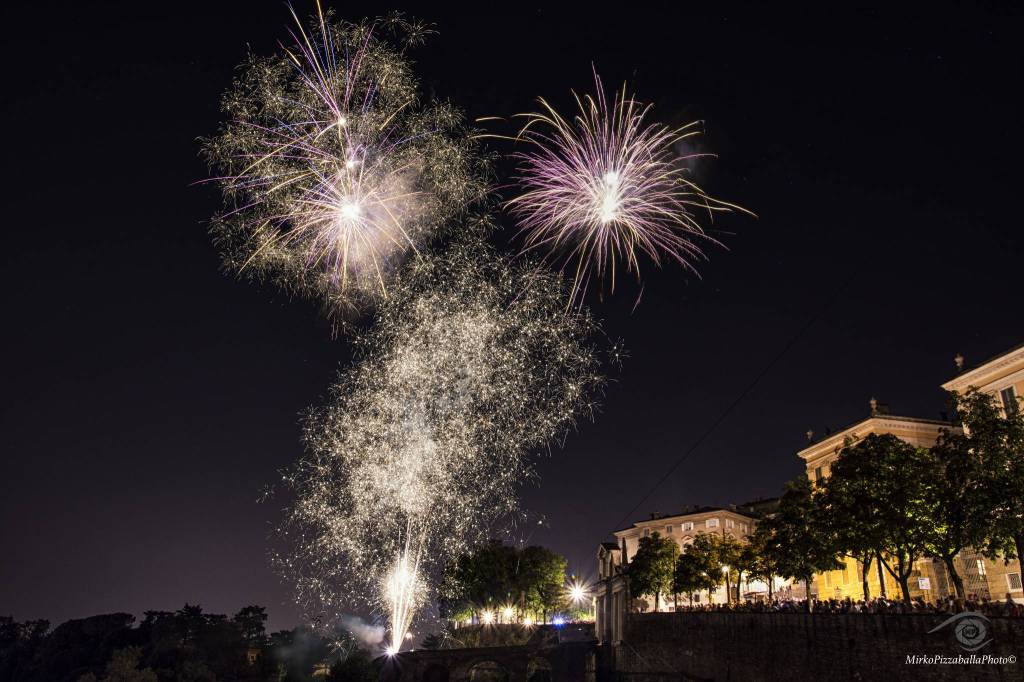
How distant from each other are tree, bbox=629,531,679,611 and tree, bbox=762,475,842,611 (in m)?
21.2

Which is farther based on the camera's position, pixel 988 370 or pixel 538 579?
pixel 538 579

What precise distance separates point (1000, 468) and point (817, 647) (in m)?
11.3

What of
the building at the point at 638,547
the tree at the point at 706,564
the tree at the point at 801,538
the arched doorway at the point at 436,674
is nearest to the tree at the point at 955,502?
the tree at the point at 801,538

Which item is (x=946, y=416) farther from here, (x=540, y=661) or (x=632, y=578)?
(x=540, y=661)

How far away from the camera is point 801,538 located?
1523 inches

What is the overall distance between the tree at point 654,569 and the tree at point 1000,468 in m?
35.0

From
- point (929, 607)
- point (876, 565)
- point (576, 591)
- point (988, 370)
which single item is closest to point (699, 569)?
point (876, 565)

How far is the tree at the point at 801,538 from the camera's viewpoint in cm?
3681

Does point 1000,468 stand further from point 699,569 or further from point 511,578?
point 511,578

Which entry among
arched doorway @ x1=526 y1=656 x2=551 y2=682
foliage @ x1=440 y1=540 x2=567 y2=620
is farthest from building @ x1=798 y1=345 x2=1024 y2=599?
foliage @ x1=440 y1=540 x2=567 y2=620

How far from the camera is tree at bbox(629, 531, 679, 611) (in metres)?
63.2

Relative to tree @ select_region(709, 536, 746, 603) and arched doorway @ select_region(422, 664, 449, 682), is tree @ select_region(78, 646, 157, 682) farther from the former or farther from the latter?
tree @ select_region(709, 536, 746, 603)

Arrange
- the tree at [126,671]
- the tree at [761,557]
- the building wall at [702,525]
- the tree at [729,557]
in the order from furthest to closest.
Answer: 1. the tree at [126,671]
2. the building wall at [702,525]
3. the tree at [729,557]
4. the tree at [761,557]

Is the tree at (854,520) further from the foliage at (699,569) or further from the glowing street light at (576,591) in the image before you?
the glowing street light at (576,591)
